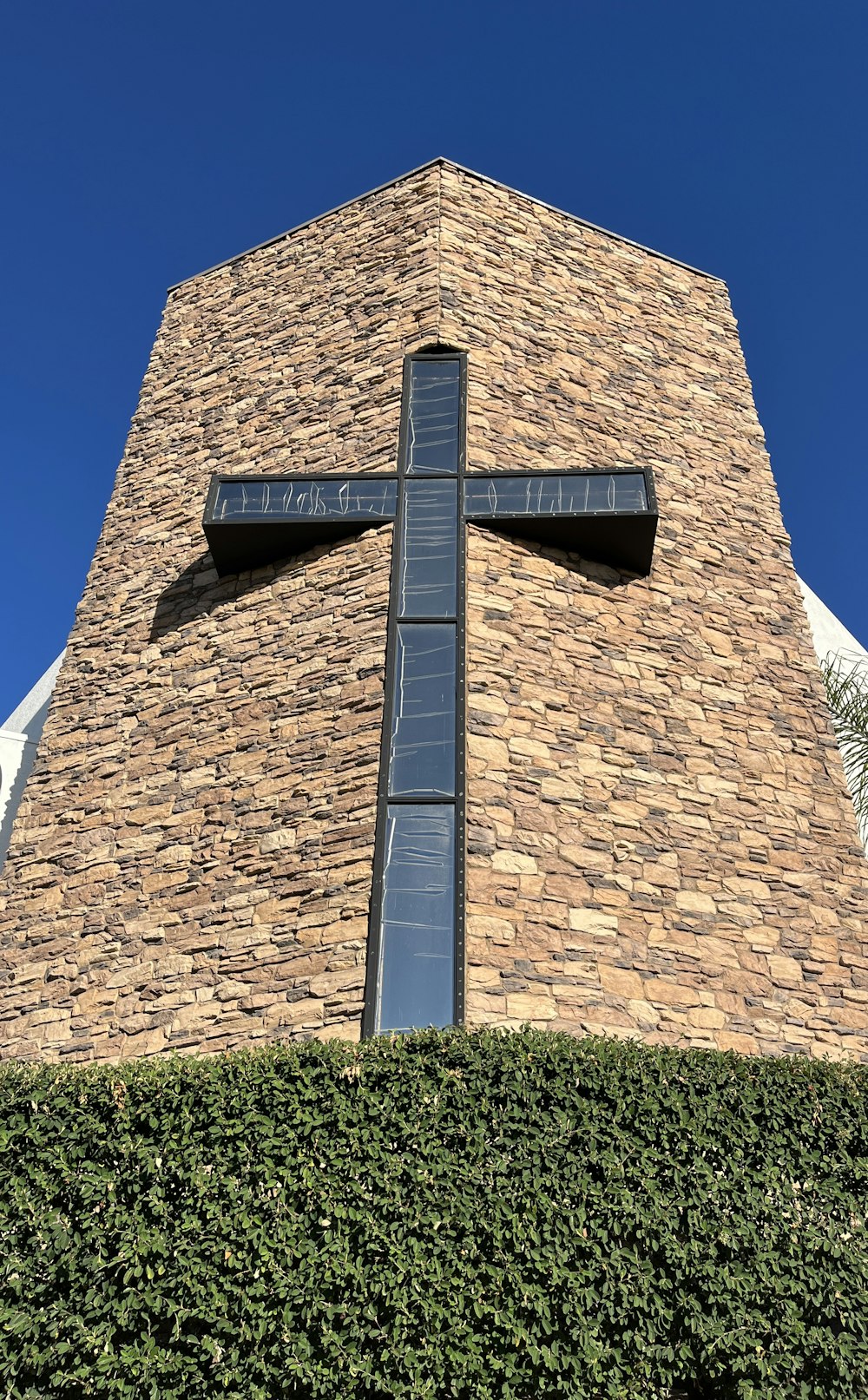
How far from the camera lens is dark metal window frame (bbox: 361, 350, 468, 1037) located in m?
6.54

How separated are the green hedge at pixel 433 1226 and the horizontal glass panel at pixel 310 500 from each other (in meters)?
4.58

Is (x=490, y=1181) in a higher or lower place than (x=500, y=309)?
lower

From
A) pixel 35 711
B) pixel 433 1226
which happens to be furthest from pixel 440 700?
pixel 35 711

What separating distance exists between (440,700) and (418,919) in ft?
5.12

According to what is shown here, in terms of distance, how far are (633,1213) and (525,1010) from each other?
6.23ft

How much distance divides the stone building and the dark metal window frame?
1.0 inches

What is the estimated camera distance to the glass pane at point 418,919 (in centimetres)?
642

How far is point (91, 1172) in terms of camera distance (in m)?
4.84

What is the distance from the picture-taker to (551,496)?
28.7ft

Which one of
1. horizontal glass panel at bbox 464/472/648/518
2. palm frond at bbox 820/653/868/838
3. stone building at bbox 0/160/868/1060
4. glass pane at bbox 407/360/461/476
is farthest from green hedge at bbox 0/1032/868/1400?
palm frond at bbox 820/653/868/838

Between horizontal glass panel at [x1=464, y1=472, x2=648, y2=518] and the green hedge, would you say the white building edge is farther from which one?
the green hedge

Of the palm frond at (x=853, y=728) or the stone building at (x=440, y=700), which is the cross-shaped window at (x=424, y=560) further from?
the palm frond at (x=853, y=728)

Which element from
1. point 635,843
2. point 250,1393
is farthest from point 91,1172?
point 635,843

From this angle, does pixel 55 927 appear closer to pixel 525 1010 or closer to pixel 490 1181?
pixel 525 1010
